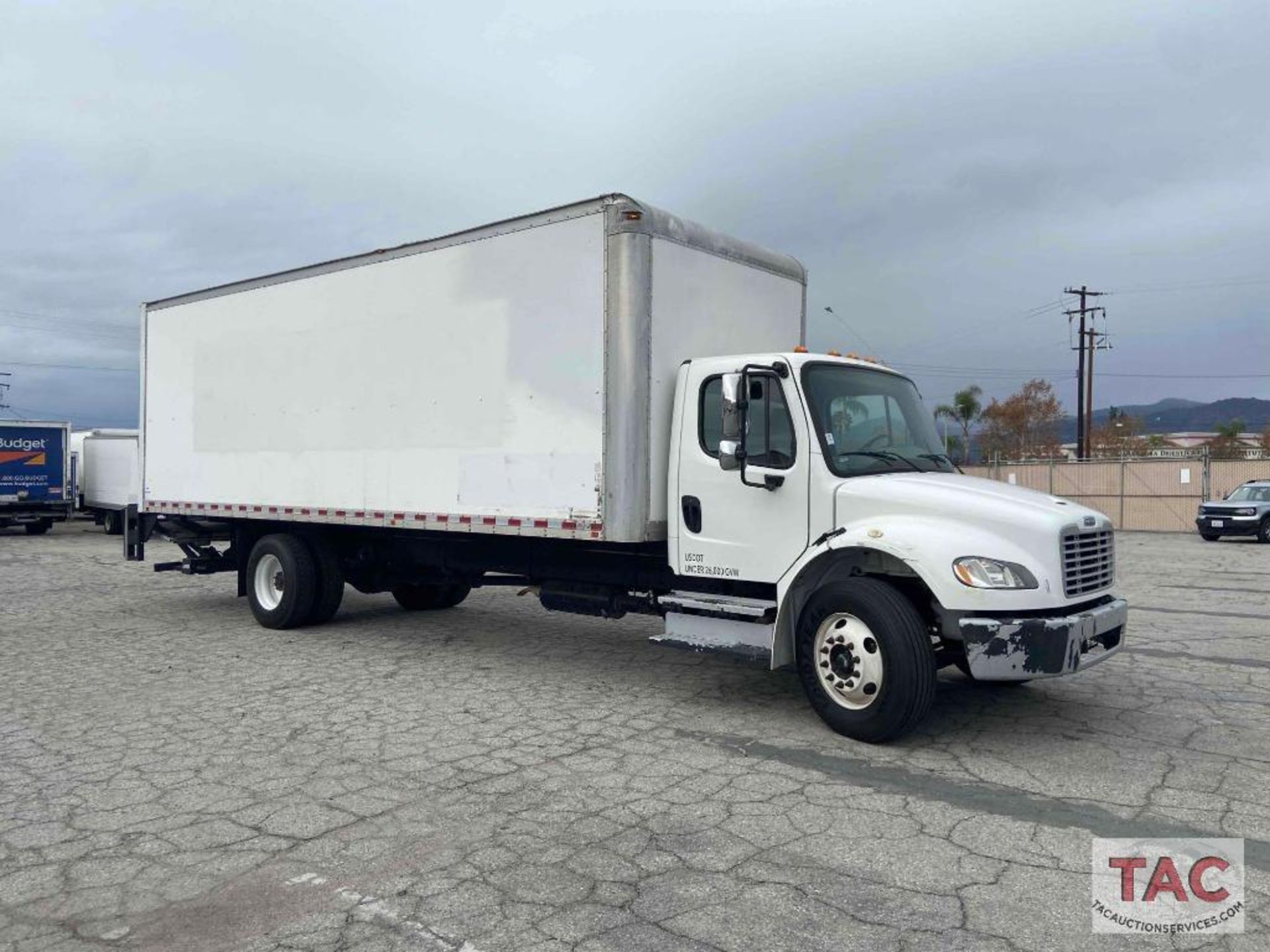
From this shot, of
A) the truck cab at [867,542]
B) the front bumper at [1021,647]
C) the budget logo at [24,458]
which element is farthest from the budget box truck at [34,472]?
the front bumper at [1021,647]

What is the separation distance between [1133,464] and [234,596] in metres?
28.2

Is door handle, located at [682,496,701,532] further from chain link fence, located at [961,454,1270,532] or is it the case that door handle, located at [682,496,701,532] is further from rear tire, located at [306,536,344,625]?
chain link fence, located at [961,454,1270,532]

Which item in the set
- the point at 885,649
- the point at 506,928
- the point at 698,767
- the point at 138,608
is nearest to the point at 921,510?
the point at 885,649

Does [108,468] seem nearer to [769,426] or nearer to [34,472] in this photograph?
[34,472]

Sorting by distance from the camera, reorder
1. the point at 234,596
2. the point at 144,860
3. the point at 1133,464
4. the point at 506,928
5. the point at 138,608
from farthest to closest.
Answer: the point at 1133,464 < the point at 234,596 < the point at 138,608 < the point at 144,860 < the point at 506,928

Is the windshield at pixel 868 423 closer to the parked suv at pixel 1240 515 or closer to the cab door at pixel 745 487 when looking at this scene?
the cab door at pixel 745 487

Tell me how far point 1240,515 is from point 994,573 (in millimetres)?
23112

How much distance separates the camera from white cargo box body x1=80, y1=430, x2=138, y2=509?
87.9ft

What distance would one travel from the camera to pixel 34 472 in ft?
84.5

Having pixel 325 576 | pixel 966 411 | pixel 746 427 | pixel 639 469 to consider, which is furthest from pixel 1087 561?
pixel 966 411

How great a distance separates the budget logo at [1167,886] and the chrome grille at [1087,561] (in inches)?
65.3

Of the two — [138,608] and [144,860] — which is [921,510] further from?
[138,608]

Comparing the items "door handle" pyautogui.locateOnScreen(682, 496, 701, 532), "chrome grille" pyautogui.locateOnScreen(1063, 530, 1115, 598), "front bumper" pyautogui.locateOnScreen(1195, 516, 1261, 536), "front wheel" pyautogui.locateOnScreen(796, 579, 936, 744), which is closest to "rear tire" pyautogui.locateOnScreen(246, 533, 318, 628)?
"door handle" pyautogui.locateOnScreen(682, 496, 701, 532)

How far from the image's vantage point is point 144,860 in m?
4.19
